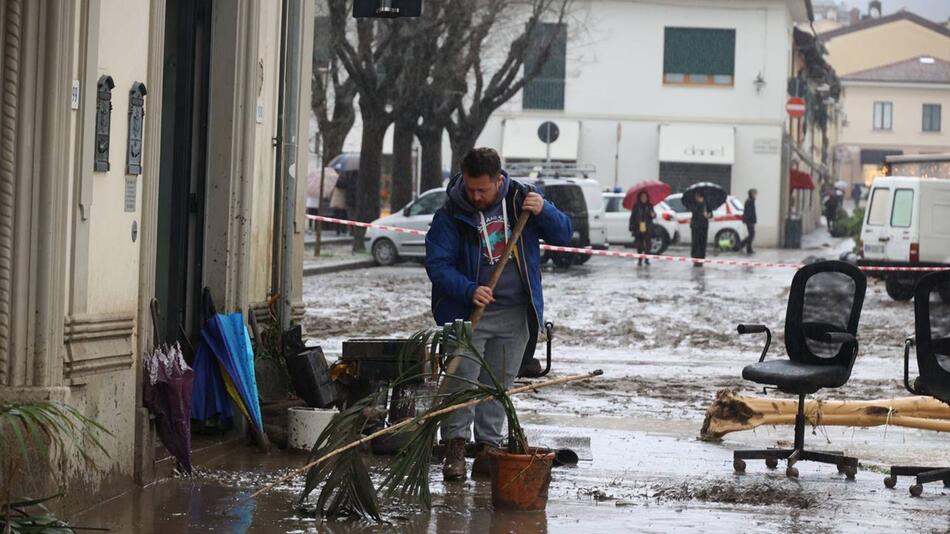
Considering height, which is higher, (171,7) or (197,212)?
(171,7)

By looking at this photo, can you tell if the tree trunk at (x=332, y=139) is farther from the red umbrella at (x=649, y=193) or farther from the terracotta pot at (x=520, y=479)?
the terracotta pot at (x=520, y=479)

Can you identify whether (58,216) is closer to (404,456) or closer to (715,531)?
(404,456)

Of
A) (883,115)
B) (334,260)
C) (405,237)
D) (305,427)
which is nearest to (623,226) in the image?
(405,237)

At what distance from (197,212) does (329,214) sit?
119 feet

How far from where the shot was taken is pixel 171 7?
8.90 metres

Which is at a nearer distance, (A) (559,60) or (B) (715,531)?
(B) (715,531)

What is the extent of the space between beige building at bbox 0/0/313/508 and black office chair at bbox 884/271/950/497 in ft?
12.4

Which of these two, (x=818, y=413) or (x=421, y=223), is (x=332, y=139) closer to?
(x=421, y=223)

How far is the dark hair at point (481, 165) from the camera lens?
7.70 m

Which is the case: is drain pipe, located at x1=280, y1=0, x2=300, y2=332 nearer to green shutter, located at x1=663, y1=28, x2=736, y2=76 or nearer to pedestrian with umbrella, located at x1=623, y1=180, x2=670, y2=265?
pedestrian with umbrella, located at x1=623, y1=180, x2=670, y2=265

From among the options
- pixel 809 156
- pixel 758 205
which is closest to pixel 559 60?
pixel 758 205

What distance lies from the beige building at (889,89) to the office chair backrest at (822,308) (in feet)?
285

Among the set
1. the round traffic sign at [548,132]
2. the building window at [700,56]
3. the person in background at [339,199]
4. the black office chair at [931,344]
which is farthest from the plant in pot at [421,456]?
the building window at [700,56]

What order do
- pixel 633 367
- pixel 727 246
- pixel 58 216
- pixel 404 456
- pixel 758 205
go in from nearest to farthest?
pixel 58 216
pixel 404 456
pixel 633 367
pixel 727 246
pixel 758 205
